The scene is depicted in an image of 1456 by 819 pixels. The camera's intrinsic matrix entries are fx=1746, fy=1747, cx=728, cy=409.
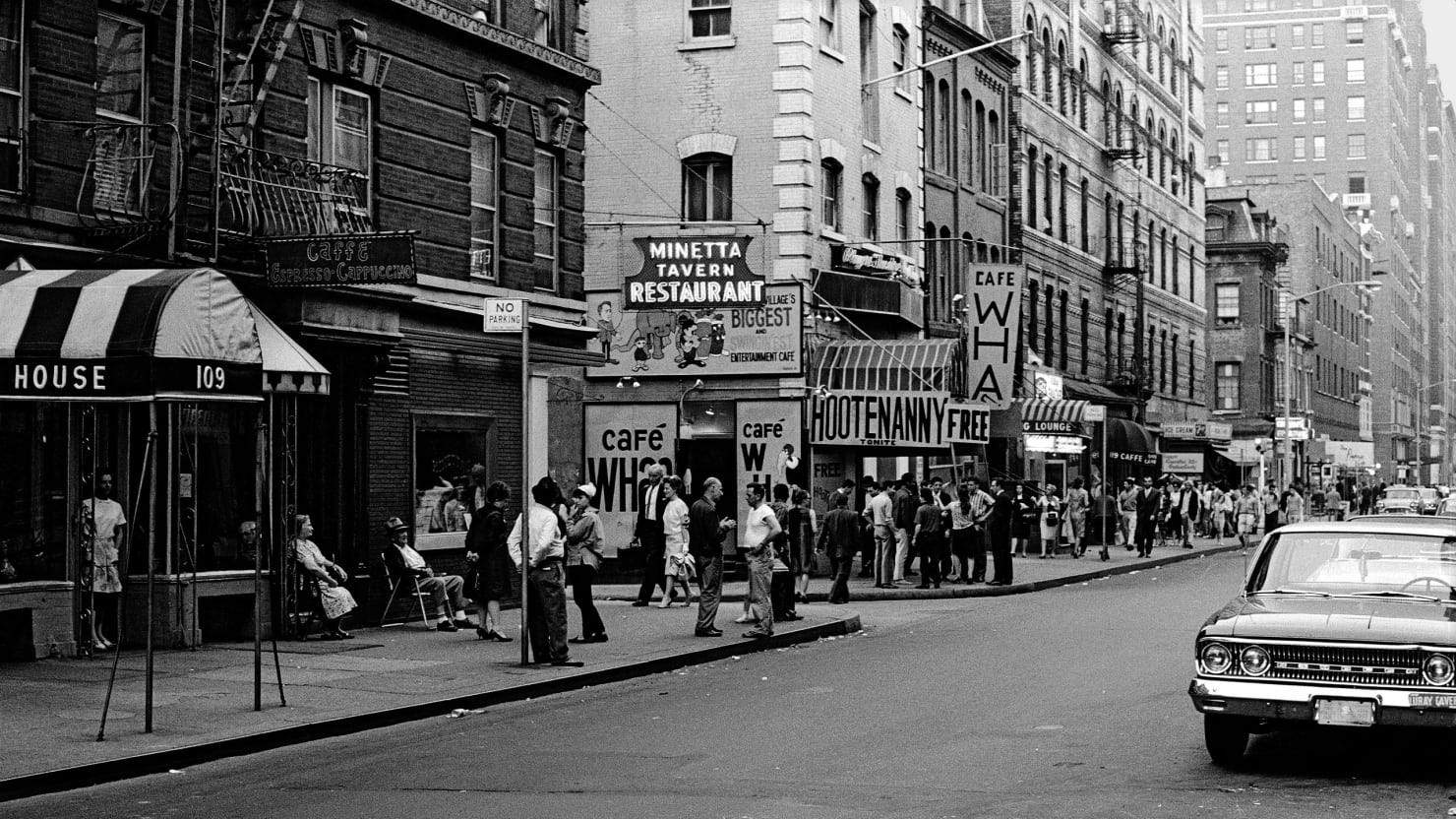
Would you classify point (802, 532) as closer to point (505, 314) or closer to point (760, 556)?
point (760, 556)

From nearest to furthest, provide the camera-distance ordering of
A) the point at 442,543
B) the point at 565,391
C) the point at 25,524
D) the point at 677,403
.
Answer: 1. the point at 25,524
2. the point at 442,543
3. the point at 565,391
4. the point at 677,403

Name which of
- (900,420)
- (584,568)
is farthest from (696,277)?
(584,568)

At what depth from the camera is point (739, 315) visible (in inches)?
1280

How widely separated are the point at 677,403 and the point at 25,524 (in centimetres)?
1674

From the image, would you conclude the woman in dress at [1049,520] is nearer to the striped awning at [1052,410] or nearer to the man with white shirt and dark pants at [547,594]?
the striped awning at [1052,410]

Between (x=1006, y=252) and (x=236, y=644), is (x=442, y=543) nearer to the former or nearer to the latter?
(x=236, y=644)

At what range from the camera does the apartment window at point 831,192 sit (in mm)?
34062

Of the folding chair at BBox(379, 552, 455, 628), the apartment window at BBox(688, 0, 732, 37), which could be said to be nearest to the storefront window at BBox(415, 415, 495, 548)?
the folding chair at BBox(379, 552, 455, 628)

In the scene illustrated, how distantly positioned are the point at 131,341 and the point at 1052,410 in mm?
30362

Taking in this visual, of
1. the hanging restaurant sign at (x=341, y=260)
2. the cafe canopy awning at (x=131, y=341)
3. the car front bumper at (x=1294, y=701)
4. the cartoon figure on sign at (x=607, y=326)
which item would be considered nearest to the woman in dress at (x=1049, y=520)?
the cartoon figure on sign at (x=607, y=326)

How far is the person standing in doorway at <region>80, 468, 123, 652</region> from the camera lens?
55.3 feet

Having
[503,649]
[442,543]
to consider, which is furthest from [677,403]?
[503,649]

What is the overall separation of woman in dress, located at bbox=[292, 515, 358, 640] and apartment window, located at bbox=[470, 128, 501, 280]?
5.29 m

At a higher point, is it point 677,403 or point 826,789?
point 677,403
